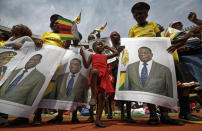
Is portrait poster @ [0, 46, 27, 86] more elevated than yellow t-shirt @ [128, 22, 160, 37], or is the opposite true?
yellow t-shirt @ [128, 22, 160, 37]

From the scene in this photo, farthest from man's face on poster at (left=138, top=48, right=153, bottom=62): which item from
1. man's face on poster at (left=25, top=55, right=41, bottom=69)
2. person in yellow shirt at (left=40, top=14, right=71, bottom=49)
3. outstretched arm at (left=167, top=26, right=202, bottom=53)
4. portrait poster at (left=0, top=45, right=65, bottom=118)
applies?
man's face on poster at (left=25, top=55, right=41, bottom=69)

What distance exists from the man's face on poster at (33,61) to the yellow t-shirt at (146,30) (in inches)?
76.3

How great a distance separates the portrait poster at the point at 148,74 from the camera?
1.84 metres

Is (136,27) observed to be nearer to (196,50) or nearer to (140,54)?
(140,54)

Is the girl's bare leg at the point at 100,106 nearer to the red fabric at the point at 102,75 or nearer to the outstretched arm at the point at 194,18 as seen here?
the red fabric at the point at 102,75

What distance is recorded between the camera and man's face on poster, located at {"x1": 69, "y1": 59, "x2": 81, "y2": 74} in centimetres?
251

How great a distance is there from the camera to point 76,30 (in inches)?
96.3

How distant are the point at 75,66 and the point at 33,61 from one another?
29.4 inches

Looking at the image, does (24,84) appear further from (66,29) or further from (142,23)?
(142,23)

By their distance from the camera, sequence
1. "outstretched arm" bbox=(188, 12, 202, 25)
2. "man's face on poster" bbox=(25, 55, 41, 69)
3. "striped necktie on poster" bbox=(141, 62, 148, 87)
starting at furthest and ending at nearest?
"outstretched arm" bbox=(188, 12, 202, 25), "man's face on poster" bbox=(25, 55, 41, 69), "striped necktie on poster" bbox=(141, 62, 148, 87)

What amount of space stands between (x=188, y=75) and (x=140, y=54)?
95 cm

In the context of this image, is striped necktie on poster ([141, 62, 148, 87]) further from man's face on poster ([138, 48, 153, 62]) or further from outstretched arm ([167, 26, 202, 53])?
outstretched arm ([167, 26, 202, 53])

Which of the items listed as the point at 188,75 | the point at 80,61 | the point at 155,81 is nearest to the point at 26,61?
the point at 80,61

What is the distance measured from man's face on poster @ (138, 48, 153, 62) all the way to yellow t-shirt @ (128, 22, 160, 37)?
47 cm
